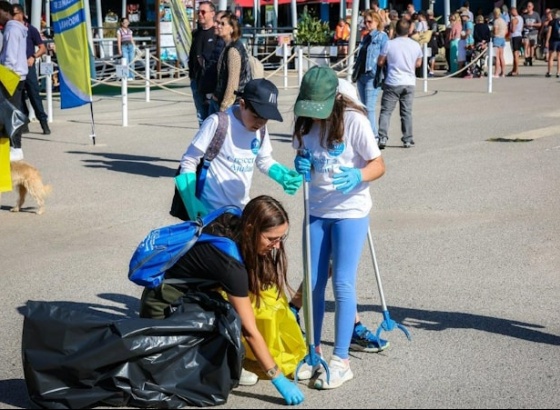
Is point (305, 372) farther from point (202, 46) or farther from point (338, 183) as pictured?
point (202, 46)

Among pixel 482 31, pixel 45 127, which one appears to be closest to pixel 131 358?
pixel 45 127

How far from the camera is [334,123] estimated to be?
17.0 feet

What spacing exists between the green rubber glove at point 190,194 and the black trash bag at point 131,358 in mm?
862

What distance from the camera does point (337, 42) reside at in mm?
29656

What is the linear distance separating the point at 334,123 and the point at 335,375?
131 centimetres

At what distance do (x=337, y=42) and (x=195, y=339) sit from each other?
25346 millimetres

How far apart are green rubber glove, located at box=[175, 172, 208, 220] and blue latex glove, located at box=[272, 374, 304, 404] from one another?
1170 millimetres

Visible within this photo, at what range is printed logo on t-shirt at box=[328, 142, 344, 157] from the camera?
523cm

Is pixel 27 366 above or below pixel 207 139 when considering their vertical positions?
below

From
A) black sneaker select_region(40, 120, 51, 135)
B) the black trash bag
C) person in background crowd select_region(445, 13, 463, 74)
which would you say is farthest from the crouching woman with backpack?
person in background crowd select_region(445, 13, 463, 74)

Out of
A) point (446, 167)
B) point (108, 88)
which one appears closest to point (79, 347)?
point (446, 167)

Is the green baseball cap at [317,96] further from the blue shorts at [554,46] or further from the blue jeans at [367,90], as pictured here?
the blue shorts at [554,46]

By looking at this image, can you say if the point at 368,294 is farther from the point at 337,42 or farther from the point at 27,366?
the point at 337,42

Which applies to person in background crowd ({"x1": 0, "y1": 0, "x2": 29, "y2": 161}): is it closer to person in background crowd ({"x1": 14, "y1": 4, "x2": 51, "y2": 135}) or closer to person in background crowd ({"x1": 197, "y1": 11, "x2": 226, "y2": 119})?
person in background crowd ({"x1": 14, "y1": 4, "x2": 51, "y2": 135})
